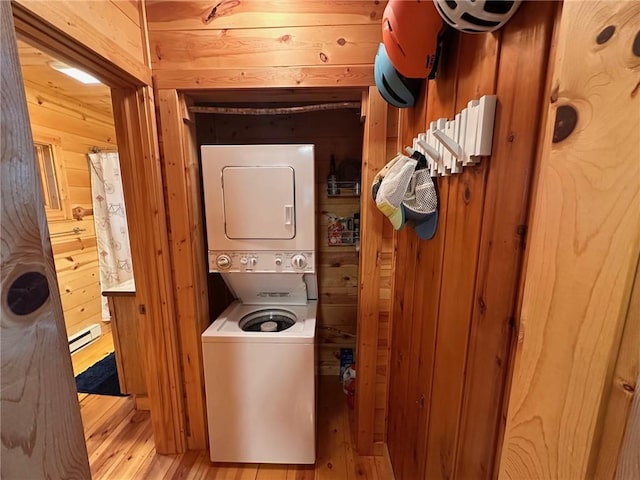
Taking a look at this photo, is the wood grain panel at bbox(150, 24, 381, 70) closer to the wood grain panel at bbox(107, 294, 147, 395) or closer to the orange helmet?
the orange helmet

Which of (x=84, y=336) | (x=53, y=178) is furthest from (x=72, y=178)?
(x=84, y=336)

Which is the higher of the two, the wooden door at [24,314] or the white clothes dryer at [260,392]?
the wooden door at [24,314]

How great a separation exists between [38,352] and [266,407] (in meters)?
1.45

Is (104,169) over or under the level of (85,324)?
over

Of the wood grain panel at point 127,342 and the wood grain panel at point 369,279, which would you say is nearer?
the wood grain panel at point 369,279

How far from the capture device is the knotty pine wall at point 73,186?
→ 2.59 metres

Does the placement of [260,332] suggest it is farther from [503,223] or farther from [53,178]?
[53,178]

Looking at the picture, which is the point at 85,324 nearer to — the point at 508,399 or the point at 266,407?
the point at 266,407

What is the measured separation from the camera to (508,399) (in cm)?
60

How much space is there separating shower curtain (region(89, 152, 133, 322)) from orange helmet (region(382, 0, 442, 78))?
320 centimetres

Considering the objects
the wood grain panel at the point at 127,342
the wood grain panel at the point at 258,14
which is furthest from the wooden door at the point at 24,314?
the wood grain panel at the point at 127,342

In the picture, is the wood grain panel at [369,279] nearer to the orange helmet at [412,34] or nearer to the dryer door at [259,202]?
the dryer door at [259,202]

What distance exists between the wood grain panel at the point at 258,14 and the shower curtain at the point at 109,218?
215 centimetres

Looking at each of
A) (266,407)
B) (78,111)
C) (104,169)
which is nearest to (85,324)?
(104,169)
